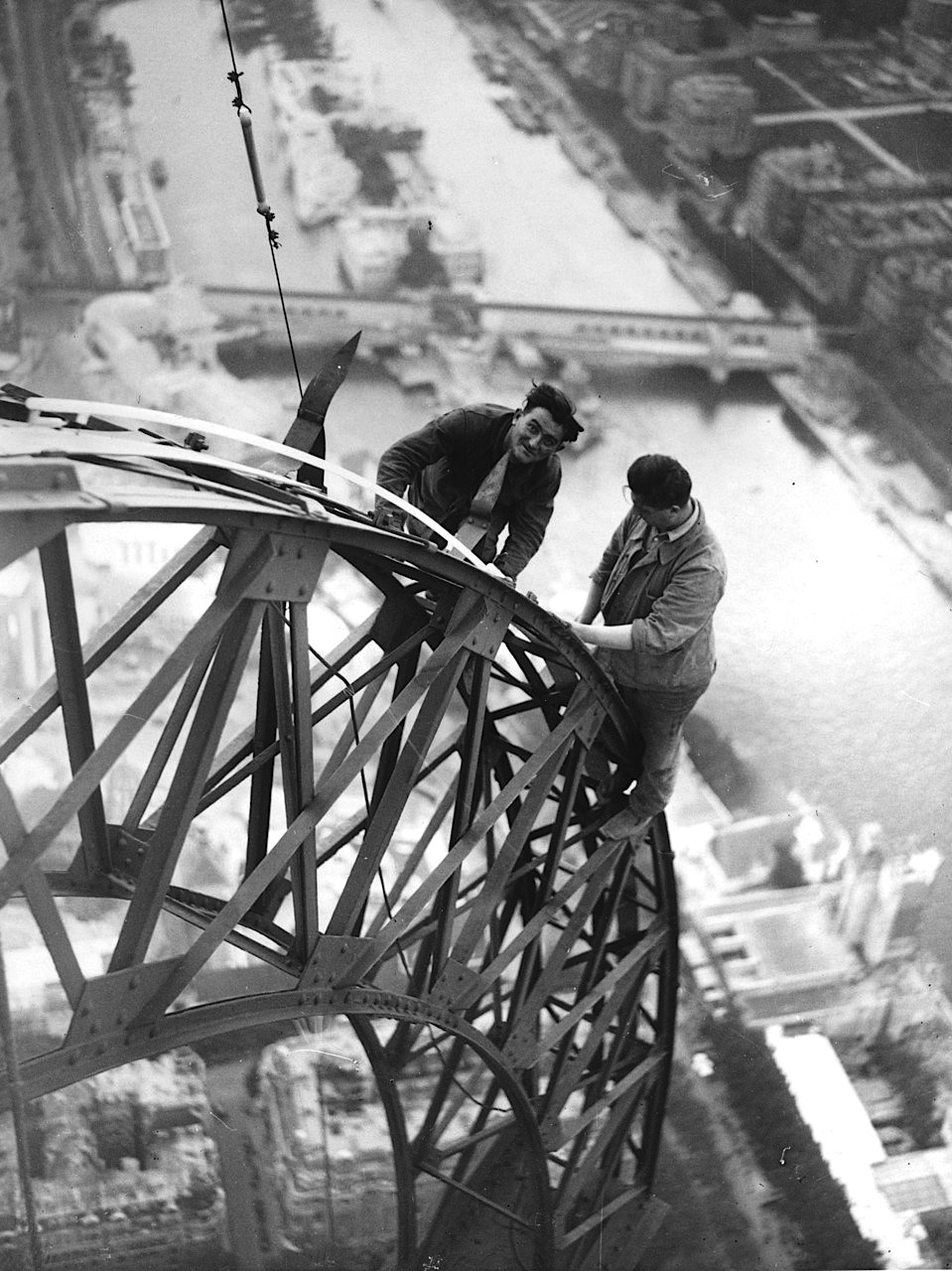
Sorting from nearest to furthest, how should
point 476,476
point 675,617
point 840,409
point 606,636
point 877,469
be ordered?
1. point 606,636
2. point 675,617
3. point 476,476
4. point 877,469
5. point 840,409

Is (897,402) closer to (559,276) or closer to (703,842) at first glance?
(559,276)

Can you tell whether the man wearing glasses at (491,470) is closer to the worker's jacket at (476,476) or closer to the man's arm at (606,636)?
the worker's jacket at (476,476)

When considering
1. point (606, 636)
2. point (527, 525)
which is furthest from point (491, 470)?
point (606, 636)

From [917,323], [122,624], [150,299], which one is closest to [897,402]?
[917,323]

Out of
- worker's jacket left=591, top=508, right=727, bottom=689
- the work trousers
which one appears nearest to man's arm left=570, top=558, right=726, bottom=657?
worker's jacket left=591, top=508, right=727, bottom=689

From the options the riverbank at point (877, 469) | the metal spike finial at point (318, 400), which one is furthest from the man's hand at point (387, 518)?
the riverbank at point (877, 469)

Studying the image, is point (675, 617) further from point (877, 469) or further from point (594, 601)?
point (877, 469)
